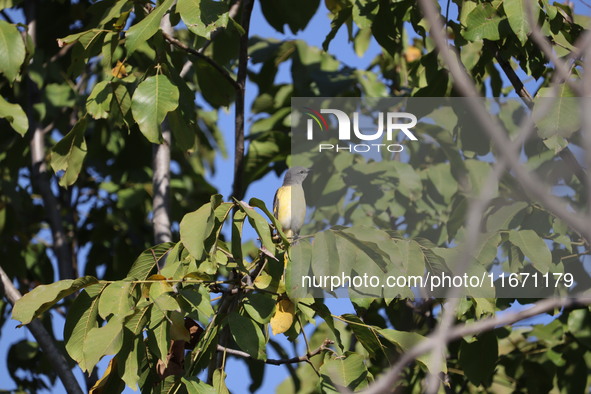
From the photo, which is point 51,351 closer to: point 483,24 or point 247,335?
point 247,335

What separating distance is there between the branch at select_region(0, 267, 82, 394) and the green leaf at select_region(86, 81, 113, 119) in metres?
0.77

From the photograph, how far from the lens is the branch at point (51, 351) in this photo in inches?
115

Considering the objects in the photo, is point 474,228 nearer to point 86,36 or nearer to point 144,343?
point 144,343

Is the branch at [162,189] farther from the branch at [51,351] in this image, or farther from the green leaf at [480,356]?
the green leaf at [480,356]

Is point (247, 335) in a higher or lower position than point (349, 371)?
higher

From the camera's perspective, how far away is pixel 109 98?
108 inches

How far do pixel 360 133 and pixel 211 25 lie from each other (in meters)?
1.36

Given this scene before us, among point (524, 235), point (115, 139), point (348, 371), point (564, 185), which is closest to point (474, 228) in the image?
point (348, 371)

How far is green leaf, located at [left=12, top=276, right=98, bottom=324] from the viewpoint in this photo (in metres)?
2.23

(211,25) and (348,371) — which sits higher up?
(211,25)

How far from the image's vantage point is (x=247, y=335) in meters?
2.19

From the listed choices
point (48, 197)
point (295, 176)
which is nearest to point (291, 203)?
point (295, 176)

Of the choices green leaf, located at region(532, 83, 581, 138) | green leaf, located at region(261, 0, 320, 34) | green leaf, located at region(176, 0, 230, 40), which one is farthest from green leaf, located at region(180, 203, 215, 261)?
green leaf, located at region(261, 0, 320, 34)

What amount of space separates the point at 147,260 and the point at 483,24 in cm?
135
